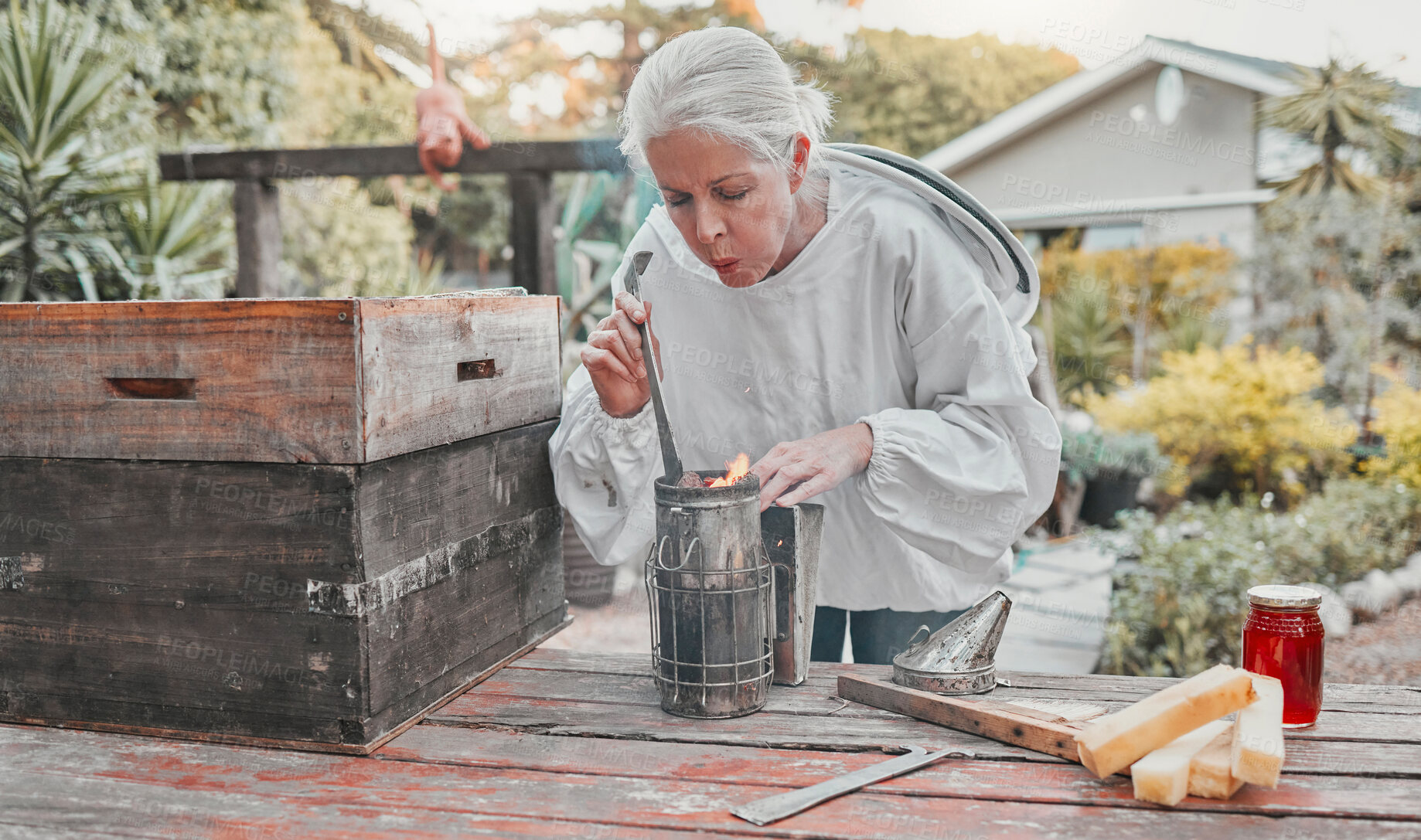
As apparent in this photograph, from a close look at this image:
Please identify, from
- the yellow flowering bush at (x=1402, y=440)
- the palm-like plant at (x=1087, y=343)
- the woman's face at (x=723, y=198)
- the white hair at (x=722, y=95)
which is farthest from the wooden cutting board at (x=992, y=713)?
the palm-like plant at (x=1087, y=343)

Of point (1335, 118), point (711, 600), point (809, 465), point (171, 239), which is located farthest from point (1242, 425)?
point (171, 239)

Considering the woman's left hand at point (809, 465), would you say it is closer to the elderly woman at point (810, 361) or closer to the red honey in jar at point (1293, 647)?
the elderly woman at point (810, 361)

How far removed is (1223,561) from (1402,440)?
8.58 ft

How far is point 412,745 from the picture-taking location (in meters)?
1.52

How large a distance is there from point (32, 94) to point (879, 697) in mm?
6415

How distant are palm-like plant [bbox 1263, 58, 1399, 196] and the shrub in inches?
180

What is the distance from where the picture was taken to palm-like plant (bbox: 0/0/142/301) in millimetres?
5809

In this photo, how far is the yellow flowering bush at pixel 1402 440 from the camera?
21.2 feet

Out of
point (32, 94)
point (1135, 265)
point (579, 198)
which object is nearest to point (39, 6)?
point (32, 94)

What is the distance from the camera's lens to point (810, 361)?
202 cm

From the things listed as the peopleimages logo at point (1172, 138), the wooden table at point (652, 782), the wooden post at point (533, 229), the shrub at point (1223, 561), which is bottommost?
the shrub at point (1223, 561)

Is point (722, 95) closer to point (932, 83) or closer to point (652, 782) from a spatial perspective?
point (652, 782)

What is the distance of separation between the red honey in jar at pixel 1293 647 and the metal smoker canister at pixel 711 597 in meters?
0.75

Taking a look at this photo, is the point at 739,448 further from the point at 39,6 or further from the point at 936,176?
the point at 39,6
